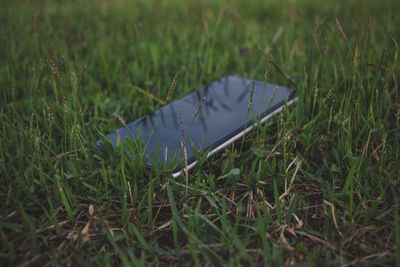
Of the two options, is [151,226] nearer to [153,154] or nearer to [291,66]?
[153,154]

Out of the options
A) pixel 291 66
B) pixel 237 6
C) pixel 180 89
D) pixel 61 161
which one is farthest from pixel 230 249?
pixel 237 6

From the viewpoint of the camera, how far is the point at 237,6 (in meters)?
3.47

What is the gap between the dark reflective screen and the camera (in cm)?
177

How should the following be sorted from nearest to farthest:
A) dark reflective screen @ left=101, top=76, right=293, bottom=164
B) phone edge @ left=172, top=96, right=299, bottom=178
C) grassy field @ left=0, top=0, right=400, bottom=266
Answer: grassy field @ left=0, top=0, right=400, bottom=266
phone edge @ left=172, top=96, right=299, bottom=178
dark reflective screen @ left=101, top=76, right=293, bottom=164

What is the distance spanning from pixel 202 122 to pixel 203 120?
20mm

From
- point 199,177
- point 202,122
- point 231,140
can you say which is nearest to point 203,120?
point 202,122

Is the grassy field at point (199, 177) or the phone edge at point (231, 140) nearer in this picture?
the grassy field at point (199, 177)

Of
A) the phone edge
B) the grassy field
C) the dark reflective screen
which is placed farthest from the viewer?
the dark reflective screen

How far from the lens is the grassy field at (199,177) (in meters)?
1.42

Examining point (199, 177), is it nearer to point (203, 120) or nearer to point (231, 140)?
point (231, 140)

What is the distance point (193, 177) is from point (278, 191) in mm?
329

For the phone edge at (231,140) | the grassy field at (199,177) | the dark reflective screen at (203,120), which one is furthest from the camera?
the dark reflective screen at (203,120)

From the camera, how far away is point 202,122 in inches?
76.5

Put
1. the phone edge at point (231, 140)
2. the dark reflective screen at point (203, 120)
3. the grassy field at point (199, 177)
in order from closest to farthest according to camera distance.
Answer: the grassy field at point (199, 177), the phone edge at point (231, 140), the dark reflective screen at point (203, 120)
